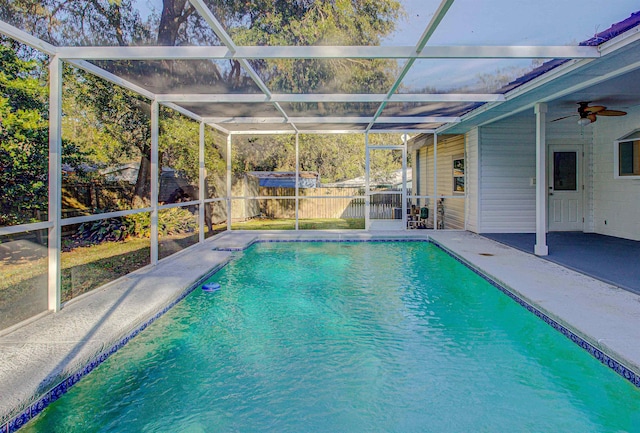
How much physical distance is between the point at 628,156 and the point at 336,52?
6.37 m

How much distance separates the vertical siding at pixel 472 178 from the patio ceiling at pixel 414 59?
1645 millimetres

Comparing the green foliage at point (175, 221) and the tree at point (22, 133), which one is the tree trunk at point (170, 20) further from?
the green foliage at point (175, 221)

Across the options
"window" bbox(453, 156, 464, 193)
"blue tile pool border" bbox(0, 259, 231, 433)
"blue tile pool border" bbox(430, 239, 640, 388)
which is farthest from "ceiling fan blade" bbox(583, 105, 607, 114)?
"blue tile pool border" bbox(0, 259, 231, 433)

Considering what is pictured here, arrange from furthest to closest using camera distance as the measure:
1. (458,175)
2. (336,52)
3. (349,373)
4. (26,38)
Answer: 1. (458,175)
2. (336,52)
3. (26,38)
4. (349,373)

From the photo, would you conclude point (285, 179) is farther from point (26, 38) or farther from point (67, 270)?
point (26, 38)

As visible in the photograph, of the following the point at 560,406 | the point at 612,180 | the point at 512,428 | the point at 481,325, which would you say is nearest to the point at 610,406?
the point at 560,406

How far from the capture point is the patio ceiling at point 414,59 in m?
3.44

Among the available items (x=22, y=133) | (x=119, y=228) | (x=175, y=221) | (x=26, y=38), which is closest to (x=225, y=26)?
(x=26, y=38)

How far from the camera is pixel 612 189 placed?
8195mm

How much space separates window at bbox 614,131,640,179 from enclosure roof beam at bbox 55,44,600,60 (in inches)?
167

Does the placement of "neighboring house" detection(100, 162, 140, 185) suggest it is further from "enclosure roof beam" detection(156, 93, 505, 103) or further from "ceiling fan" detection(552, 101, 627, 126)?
"ceiling fan" detection(552, 101, 627, 126)

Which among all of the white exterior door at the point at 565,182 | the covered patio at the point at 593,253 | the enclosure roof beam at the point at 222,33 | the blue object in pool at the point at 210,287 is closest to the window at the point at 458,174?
the covered patio at the point at 593,253

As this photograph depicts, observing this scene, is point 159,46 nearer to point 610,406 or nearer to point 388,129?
point 610,406

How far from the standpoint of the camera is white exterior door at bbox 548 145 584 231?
29.4 ft
